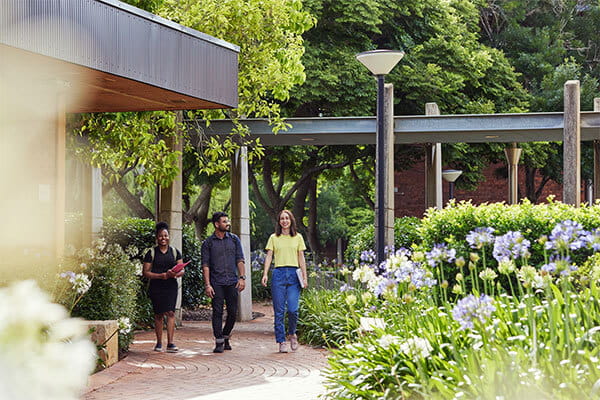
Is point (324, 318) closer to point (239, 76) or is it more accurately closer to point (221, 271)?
point (221, 271)

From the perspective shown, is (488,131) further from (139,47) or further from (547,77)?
(547,77)

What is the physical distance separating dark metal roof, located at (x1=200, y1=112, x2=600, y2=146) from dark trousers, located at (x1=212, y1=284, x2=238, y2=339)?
5.20m

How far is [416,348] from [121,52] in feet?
16.7

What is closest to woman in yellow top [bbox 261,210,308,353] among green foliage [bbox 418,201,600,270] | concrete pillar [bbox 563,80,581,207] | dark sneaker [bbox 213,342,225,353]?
dark sneaker [bbox 213,342,225,353]

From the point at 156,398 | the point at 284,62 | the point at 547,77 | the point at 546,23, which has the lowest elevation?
the point at 156,398

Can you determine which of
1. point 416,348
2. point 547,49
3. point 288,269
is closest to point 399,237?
point 288,269

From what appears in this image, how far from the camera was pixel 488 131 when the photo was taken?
1681 cm

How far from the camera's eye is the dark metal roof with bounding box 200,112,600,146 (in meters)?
16.5

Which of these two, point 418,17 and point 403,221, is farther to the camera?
point 418,17

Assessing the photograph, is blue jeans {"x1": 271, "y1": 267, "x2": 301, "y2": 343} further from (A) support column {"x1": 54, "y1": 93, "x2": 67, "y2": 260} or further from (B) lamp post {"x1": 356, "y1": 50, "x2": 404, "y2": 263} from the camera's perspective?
(A) support column {"x1": 54, "y1": 93, "x2": 67, "y2": 260}

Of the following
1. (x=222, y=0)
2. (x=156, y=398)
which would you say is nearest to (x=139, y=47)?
(x=156, y=398)

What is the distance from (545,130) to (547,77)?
1607cm

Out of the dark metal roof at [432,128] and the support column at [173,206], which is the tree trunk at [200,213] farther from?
the support column at [173,206]

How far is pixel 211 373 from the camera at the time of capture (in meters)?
9.70
